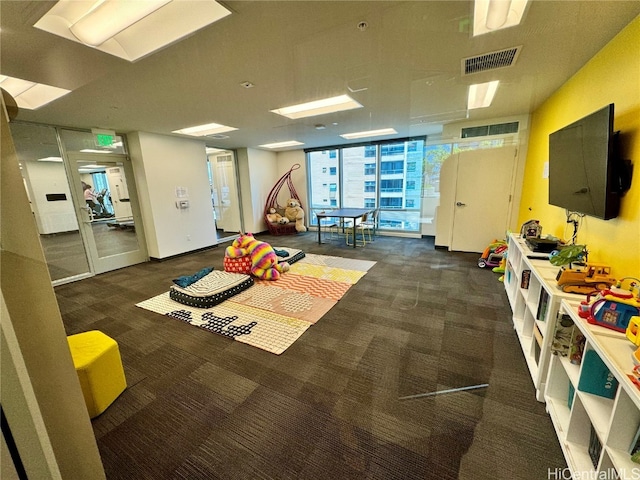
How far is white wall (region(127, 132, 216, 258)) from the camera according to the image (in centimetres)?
482

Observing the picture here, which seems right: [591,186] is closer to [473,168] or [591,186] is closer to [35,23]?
[473,168]

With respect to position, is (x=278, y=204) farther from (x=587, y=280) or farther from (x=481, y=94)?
(x=587, y=280)

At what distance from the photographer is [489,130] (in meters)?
4.48

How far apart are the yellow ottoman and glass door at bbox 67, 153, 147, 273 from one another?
11.5 ft

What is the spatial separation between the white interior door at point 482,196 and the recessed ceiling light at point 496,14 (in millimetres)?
3255

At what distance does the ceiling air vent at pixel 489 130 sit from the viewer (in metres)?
4.27

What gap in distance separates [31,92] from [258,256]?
10.7 ft

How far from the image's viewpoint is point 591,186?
74.3 inches

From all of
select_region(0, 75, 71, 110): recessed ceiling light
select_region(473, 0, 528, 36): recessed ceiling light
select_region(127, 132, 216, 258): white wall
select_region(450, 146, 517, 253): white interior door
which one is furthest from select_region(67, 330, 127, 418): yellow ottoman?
select_region(450, 146, 517, 253): white interior door

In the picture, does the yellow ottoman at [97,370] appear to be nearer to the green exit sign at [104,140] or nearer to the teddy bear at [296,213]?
the green exit sign at [104,140]

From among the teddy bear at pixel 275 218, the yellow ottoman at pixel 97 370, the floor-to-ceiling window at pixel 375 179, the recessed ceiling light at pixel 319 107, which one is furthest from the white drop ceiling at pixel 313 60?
the teddy bear at pixel 275 218

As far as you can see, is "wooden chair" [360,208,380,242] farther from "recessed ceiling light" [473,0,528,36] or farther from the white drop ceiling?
"recessed ceiling light" [473,0,528,36]

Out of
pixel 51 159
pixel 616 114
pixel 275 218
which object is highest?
pixel 51 159

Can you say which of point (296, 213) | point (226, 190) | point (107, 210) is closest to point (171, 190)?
point (107, 210)
